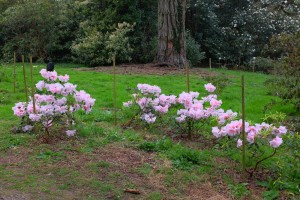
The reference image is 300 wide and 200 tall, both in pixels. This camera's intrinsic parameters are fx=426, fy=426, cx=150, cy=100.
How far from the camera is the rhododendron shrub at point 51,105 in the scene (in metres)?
5.71

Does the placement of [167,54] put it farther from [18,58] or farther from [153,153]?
[153,153]

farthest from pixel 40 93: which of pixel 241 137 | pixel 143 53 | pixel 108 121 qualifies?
pixel 143 53

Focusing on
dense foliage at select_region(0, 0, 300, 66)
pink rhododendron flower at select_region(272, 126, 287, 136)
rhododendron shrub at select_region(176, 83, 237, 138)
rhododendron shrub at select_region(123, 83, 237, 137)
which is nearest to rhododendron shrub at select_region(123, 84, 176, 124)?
rhododendron shrub at select_region(123, 83, 237, 137)

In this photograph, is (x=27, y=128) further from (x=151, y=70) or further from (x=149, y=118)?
(x=151, y=70)

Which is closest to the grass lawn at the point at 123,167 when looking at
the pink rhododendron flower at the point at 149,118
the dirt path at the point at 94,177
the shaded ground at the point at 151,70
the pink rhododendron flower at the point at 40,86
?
the dirt path at the point at 94,177

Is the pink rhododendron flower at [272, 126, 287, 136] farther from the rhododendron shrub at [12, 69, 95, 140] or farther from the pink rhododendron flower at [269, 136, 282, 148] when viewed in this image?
the rhododendron shrub at [12, 69, 95, 140]

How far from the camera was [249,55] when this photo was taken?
21.6m

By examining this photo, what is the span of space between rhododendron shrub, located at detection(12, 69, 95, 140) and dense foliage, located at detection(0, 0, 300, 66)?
1132cm

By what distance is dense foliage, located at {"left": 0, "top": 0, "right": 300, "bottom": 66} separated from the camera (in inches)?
725

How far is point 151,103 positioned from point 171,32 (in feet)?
31.9

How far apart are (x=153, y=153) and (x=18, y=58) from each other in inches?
620

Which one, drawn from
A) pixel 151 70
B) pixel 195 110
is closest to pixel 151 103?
pixel 195 110

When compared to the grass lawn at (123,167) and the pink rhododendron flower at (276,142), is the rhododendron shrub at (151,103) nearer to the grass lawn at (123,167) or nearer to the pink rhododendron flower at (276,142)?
the grass lawn at (123,167)

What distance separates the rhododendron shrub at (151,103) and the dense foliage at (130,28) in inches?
433
